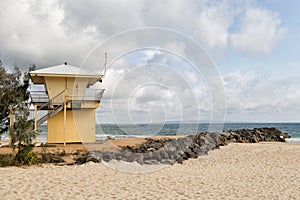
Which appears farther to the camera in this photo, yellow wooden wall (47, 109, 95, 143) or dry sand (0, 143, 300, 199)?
yellow wooden wall (47, 109, 95, 143)

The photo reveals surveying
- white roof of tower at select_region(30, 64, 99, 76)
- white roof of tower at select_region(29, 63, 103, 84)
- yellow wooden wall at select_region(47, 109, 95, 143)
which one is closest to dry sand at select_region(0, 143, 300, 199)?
yellow wooden wall at select_region(47, 109, 95, 143)

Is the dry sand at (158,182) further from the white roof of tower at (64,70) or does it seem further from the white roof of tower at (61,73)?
the white roof of tower at (64,70)

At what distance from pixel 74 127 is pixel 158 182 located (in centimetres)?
1150

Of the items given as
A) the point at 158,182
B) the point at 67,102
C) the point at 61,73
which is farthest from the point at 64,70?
the point at 158,182

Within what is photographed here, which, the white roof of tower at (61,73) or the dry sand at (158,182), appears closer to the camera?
the dry sand at (158,182)

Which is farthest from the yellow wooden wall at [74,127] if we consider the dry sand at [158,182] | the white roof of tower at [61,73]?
the dry sand at [158,182]

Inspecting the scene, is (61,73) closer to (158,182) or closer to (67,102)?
(67,102)

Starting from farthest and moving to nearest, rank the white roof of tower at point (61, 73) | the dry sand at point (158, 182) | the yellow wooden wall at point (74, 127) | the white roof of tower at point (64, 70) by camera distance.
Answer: the yellow wooden wall at point (74, 127), the white roof of tower at point (64, 70), the white roof of tower at point (61, 73), the dry sand at point (158, 182)

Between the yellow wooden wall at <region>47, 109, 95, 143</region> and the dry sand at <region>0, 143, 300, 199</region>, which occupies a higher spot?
the yellow wooden wall at <region>47, 109, 95, 143</region>

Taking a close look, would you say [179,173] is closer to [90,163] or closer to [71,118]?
[90,163]

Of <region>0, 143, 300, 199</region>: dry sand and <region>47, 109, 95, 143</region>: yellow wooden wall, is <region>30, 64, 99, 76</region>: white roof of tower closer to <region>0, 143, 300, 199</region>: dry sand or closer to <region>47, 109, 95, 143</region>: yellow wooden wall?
<region>47, 109, 95, 143</region>: yellow wooden wall

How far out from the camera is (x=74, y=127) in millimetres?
19703

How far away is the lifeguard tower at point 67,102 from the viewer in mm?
18719

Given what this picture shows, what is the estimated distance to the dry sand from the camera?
302 inches
